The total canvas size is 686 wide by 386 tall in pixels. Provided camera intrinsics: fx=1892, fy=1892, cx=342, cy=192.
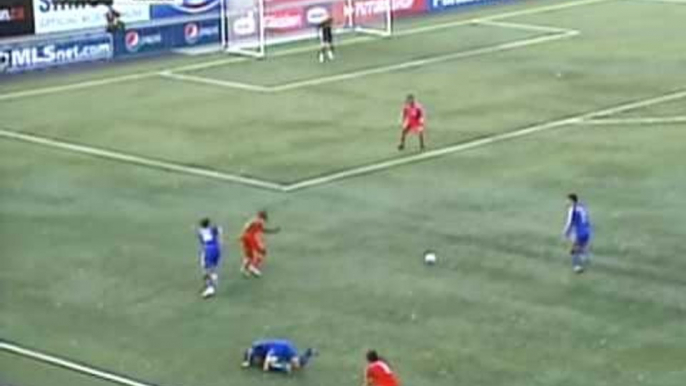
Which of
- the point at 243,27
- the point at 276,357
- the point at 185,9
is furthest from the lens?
the point at 185,9

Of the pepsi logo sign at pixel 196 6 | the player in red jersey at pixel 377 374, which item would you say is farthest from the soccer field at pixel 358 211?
the pepsi logo sign at pixel 196 6

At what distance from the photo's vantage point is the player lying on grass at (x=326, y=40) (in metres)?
59.2

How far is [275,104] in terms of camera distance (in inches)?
2067

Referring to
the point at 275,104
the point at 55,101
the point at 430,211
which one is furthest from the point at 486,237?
the point at 55,101

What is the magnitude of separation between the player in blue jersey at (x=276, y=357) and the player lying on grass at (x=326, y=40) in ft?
98.9

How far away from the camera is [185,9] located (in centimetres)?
6259

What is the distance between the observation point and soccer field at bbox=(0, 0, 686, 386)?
3064 centimetres

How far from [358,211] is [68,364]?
36.3ft

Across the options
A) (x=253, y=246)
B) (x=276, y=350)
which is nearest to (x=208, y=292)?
(x=253, y=246)

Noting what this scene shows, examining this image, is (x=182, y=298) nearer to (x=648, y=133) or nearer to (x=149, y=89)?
(x=648, y=133)

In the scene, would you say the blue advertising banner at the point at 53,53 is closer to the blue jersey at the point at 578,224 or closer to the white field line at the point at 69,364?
the blue jersey at the point at 578,224

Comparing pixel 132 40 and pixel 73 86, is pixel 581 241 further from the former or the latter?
pixel 132 40

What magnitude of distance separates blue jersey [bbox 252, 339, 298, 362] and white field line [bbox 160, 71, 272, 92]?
2545 centimetres

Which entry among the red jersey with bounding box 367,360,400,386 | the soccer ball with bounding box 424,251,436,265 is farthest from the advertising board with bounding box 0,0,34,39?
the red jersey with bounding box 367,360,400,386
